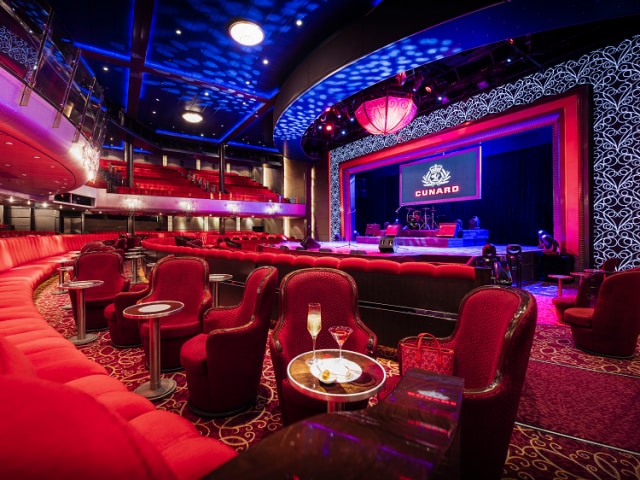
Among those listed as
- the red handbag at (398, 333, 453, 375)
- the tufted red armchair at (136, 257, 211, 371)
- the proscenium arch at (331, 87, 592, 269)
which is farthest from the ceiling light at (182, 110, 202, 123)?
the red handbag at (398, 333, 453, 375)

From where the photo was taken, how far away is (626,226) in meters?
5.53

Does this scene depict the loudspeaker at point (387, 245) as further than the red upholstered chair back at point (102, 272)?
Yes

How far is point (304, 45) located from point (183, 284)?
19.4ft

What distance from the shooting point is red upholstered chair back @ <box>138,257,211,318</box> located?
306 centimetres

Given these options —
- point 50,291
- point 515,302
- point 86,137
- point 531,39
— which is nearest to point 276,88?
point 86,137

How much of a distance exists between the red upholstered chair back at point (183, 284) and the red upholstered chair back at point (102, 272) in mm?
1447

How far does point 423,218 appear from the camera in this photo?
13.7 m

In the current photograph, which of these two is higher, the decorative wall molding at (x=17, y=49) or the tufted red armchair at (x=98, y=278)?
the decorative wall molding at (x=17, y=49)

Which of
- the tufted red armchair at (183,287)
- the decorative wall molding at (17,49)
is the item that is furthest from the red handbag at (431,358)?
the decorative wall molding at (17,49)

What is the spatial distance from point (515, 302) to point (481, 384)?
0.47 m

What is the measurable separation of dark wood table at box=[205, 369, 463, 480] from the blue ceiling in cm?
474

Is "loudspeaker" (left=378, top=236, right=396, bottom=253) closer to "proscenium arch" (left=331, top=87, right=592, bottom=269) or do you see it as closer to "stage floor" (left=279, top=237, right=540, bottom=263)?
"stage floor" (left=279, top=237, right=540, bottom=263)

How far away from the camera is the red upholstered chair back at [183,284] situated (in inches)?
120

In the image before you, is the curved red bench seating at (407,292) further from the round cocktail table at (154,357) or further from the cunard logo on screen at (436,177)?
the cunard logo on screen at (436,177)
